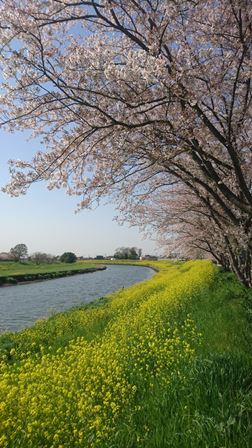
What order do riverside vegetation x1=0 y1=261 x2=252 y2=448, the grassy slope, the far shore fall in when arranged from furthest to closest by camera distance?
the grassy slope, the far shore, riverside vegetation x1=0 y1=261 x2=252 y2=448

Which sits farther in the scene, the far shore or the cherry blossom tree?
the far shore

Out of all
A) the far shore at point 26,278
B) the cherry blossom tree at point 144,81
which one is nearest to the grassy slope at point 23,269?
the far shore at point 26,278

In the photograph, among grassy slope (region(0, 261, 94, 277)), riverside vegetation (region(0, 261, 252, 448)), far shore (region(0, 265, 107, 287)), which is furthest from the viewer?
grassy slope (region(0, 261, 94, 277))

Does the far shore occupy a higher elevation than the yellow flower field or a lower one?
higher

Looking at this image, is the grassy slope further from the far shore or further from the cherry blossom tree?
the cherry blossom tree

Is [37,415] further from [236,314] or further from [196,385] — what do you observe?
[236,314]

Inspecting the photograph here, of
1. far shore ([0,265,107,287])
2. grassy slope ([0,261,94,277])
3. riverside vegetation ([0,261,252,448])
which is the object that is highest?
grassy slope ([0,261,94,277])

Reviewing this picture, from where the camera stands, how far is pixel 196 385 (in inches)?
199

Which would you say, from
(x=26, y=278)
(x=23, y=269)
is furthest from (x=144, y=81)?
(x=23, y=269)

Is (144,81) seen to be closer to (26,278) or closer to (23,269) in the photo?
(26,278)

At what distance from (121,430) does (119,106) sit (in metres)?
4.44

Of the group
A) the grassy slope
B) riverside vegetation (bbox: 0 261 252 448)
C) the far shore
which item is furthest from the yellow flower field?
the grassy slope

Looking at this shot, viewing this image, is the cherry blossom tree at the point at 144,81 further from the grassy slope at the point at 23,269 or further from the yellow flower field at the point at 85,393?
the grassy slope at the point at 23,269

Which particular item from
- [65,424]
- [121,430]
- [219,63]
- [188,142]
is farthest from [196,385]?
[219,63]
